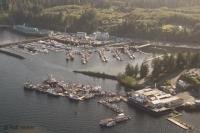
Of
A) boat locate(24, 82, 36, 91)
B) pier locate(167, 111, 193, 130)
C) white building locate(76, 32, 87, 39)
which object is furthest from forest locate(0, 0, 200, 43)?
pier locate(167, 111, 193, 130)

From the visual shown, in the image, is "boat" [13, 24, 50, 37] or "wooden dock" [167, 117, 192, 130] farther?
"boat" [13, 24, 50, 37]

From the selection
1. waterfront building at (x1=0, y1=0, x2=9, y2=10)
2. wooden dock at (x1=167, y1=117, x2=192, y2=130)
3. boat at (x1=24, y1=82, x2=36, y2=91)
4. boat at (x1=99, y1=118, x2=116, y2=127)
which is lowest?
wooden dock at (x1=167, y1=117, x2=192, y2=130)

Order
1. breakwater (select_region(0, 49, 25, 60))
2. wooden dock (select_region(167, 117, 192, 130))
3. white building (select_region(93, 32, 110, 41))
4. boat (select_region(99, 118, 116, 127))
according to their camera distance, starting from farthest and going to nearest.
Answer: white building (select_region(93, 32, 110, 41)) → breakwater (select_region(0, 49, 25, 60)) → wooden dock (select_region(167, 117, 192, 130)) → boat (select_region(99, 118, 116, 127))

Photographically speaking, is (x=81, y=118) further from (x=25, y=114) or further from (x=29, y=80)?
(x=29, y=80)

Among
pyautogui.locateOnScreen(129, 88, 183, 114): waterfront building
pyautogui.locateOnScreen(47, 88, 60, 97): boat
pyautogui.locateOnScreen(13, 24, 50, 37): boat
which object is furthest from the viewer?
pyautogui.locateOnScreen(13, 24, 50, 37): boat

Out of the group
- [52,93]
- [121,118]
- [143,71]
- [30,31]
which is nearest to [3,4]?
[30,31]

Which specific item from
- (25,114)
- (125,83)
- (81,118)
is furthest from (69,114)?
(125,83)

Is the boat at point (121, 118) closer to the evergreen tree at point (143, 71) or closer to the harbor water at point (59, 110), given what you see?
the harbor water at point (59, 110)

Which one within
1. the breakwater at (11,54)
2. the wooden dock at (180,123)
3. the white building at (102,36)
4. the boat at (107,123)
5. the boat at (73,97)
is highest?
the white building at (102,36)

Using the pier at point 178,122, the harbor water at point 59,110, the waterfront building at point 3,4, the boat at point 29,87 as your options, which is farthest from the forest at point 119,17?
the pier at point 178,122

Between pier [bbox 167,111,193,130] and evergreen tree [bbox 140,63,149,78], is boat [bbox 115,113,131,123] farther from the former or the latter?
evergreen tree [bbox 140,63,149,78]
